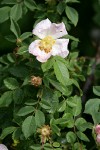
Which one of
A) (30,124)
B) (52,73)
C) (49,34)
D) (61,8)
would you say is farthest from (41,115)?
(61,8)

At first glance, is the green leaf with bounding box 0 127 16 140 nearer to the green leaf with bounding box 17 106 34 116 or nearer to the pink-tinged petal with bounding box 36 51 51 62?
the green leaf with bounding box 17 106 34 116

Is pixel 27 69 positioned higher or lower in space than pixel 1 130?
higher

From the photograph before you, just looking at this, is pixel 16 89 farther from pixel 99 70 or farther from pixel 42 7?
pixel 99 70

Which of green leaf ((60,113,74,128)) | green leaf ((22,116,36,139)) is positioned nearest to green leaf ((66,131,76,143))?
green leaf ((60,113,74,128))

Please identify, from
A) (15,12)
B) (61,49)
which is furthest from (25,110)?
(15,12)

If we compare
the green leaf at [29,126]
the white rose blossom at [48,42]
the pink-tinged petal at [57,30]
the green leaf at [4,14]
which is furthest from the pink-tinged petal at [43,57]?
the green leaf at [4,14]

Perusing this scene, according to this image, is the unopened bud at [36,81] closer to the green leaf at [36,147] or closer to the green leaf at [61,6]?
the green leaf at [36,147]

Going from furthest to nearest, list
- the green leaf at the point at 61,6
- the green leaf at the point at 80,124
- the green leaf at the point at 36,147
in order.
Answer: the green leaf at the point at 61,6 → the green leaf at the point at 80,124 → the green leaf at the point at 36,147
